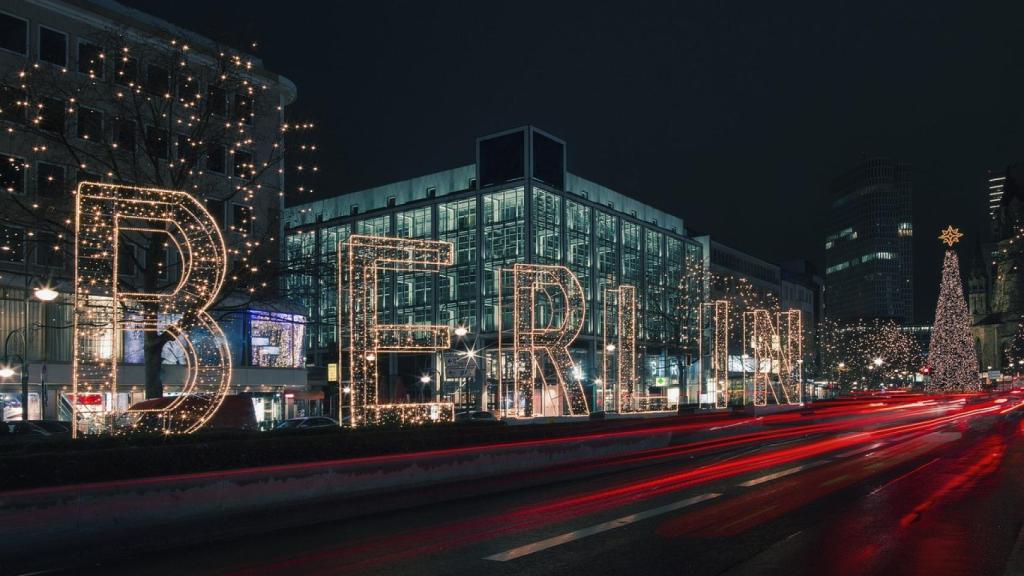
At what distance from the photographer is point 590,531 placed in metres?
13.0

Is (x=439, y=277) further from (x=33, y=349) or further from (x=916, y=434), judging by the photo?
(x=916, y=434)

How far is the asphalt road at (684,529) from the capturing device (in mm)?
10617

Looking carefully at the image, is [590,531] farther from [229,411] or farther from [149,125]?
[149,125]

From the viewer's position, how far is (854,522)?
13766 mm

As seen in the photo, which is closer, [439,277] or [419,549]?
[419,549]

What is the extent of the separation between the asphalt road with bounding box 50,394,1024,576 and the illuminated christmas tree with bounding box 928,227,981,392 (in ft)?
253

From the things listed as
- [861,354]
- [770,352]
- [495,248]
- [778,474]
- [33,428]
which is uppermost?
[495,248]

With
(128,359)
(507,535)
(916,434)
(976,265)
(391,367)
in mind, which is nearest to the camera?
(507,535)

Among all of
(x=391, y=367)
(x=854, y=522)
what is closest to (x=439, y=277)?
(x=391, y=367)

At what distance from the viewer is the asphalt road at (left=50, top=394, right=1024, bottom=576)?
34.8 feet

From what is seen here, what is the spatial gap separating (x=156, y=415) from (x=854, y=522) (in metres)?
16.1

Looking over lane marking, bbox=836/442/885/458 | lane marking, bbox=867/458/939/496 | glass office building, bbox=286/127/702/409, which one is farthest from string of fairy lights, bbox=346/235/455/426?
glass office building, bbox=286/127/702/409

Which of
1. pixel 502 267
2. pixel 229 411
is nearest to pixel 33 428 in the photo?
pixel 229 411

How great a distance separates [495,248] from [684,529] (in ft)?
208
